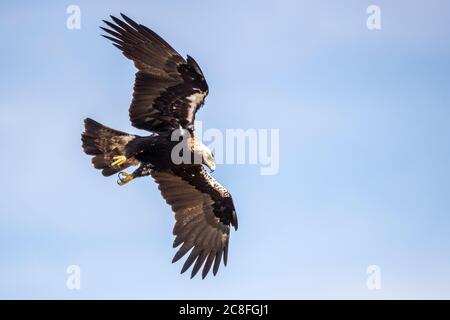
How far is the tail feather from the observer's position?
15.3m

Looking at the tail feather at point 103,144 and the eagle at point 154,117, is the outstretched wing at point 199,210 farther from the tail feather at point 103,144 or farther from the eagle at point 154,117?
the tail feather at point 103,144

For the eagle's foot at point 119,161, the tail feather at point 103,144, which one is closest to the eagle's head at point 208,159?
the tail feather at point 103,144

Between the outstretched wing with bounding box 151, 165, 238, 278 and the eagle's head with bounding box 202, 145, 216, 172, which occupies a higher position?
the eagle's head with bounding box 202, 145, 216, 172

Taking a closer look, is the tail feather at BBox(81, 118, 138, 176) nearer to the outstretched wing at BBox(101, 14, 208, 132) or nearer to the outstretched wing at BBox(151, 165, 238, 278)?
the outstretched wing at BBox(101, 14, 208, 132)

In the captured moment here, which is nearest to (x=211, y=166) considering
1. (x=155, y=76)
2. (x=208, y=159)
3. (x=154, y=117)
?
(x=208, y=159)

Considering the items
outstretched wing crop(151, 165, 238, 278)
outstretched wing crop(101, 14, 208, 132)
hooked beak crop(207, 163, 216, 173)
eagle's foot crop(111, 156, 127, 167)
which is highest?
outstretched wing crop(101, 14, 208, 132)

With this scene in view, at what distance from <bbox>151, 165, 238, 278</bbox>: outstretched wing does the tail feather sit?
0.91 metres

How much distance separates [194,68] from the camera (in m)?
14.8

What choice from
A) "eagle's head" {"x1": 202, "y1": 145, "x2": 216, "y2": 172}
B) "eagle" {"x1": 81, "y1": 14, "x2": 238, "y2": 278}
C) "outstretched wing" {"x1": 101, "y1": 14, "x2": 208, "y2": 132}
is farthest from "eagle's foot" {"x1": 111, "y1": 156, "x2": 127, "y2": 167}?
"eagle's head" {"x1": 202, "y1": 145, "x2": 216, "y2": 172}

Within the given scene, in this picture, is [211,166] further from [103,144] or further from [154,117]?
[103,144]

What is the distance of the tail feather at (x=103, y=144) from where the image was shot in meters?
15.3

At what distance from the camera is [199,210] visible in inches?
638
